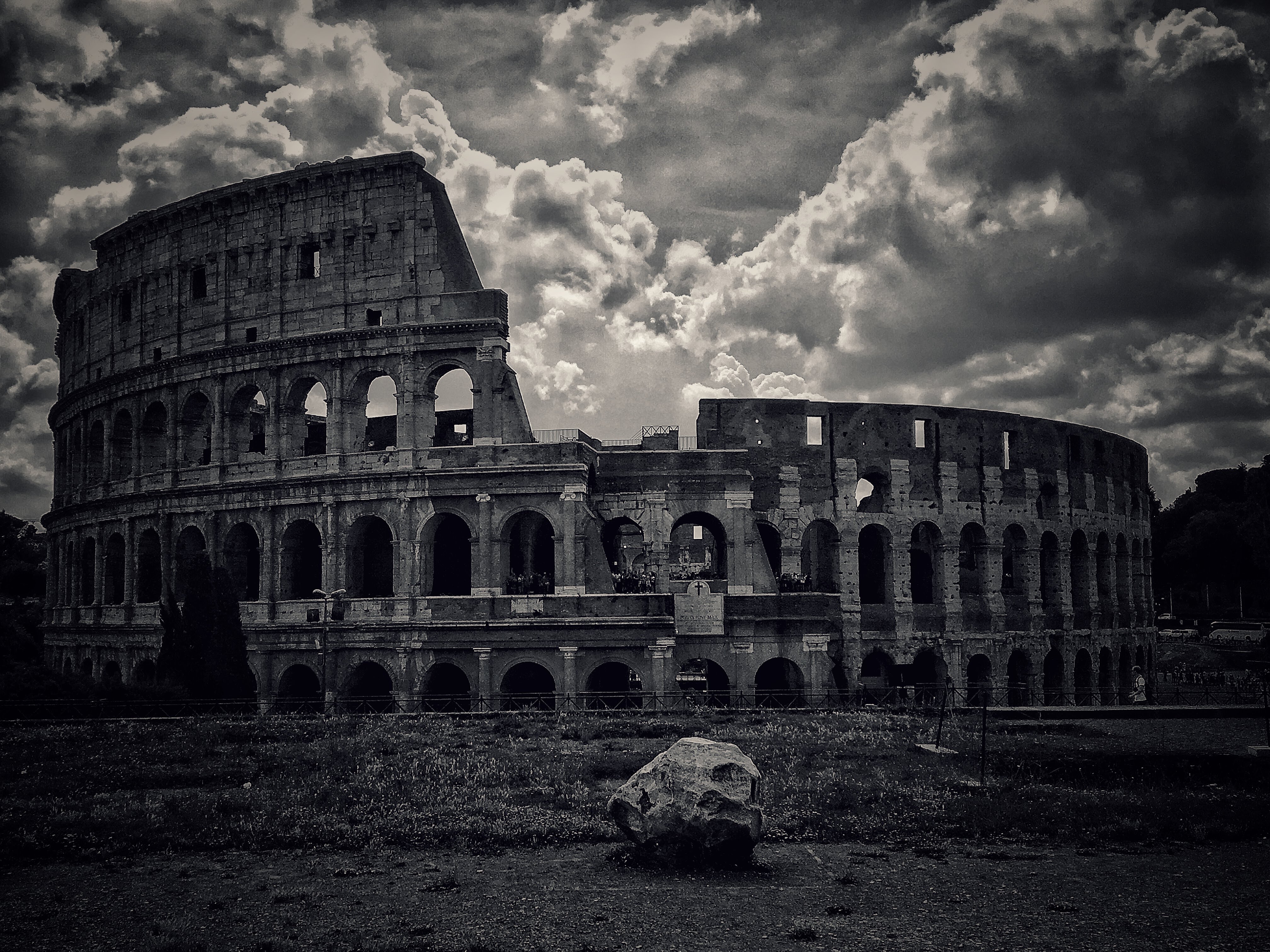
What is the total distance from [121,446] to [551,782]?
101 ft

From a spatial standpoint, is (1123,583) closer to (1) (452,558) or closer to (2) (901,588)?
(2) (901,588)

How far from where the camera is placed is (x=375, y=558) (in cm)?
3625

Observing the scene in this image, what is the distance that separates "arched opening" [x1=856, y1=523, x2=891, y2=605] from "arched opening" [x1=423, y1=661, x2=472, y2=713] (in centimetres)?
1596

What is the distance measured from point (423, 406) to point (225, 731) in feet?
45.1

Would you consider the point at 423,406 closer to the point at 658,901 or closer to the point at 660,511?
the point at 660,511

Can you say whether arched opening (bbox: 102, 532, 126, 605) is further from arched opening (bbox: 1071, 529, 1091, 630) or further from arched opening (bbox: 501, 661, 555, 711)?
arched opening (bbox: 1071, 529, 1091, 630)

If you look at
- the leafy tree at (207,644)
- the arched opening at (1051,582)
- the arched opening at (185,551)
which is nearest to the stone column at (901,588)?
the arched opening at (1051,582)

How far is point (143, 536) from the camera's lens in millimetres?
38781

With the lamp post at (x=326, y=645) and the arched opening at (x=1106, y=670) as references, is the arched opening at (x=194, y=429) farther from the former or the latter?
the arched opening at (x=1106, y=670)

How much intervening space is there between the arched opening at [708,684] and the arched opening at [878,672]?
6327 millimetres

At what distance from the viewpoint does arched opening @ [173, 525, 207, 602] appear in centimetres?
3622

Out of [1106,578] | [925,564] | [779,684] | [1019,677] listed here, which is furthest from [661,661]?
[1106,578]

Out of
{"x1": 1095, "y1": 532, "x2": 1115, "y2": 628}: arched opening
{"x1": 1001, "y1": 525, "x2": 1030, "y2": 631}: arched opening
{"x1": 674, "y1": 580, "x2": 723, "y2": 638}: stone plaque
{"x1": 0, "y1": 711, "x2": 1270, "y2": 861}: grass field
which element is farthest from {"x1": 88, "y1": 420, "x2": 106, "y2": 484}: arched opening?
{"x1": 1095, "y1": 532, "x2": 1115, "y2": 628}: arched opening

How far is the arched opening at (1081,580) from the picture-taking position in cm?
4353
